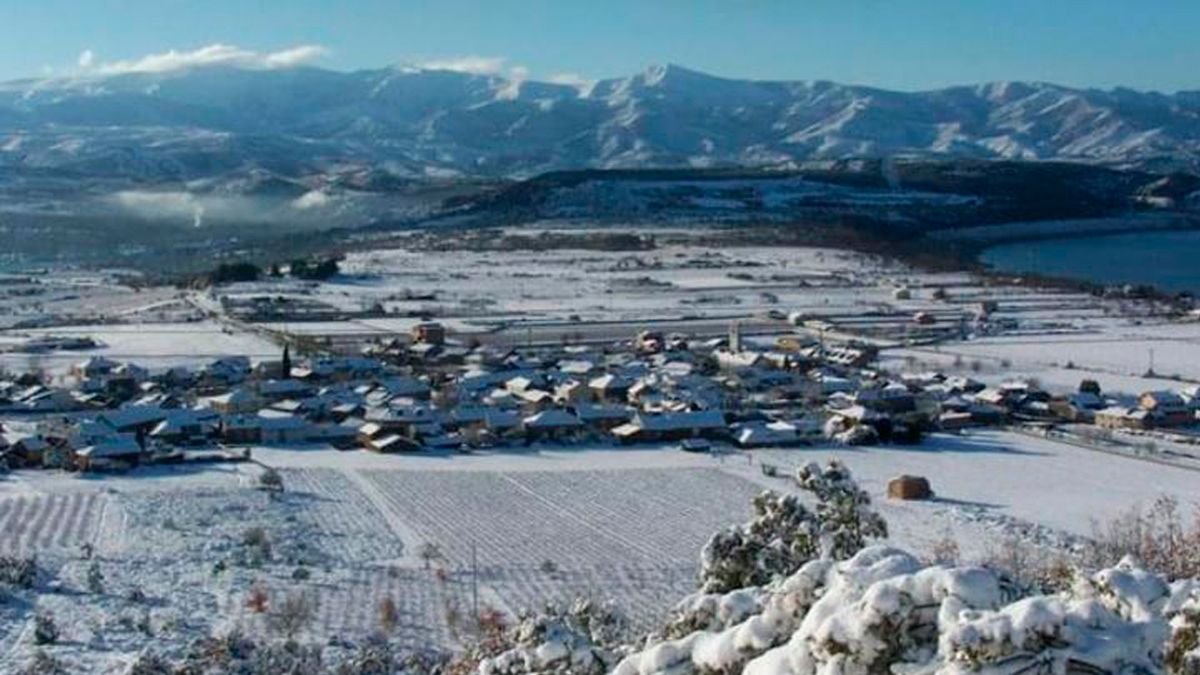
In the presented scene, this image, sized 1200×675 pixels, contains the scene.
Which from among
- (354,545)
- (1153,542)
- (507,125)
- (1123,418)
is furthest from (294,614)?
(507,125)

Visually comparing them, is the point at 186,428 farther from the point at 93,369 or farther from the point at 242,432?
the point at 93,369

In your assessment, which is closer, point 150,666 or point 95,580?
point 150,666

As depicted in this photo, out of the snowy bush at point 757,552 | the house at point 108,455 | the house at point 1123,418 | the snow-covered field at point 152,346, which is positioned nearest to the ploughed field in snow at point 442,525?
the house at point 108,455

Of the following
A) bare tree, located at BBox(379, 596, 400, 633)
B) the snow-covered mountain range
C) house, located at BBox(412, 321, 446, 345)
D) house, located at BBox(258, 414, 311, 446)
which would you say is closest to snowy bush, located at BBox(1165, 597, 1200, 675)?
bare tree, located at BBox(379, 596, 400, 633)

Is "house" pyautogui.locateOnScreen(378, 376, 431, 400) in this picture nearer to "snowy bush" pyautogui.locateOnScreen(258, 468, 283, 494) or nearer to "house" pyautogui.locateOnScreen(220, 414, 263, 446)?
"house" pyautogui.locateOnScreen(220, 414, 263, 446)

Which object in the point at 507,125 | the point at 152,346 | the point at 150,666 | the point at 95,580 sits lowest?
the point at 152,346

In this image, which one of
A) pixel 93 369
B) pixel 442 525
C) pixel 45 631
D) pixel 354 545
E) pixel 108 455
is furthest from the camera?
pixel 93 369
